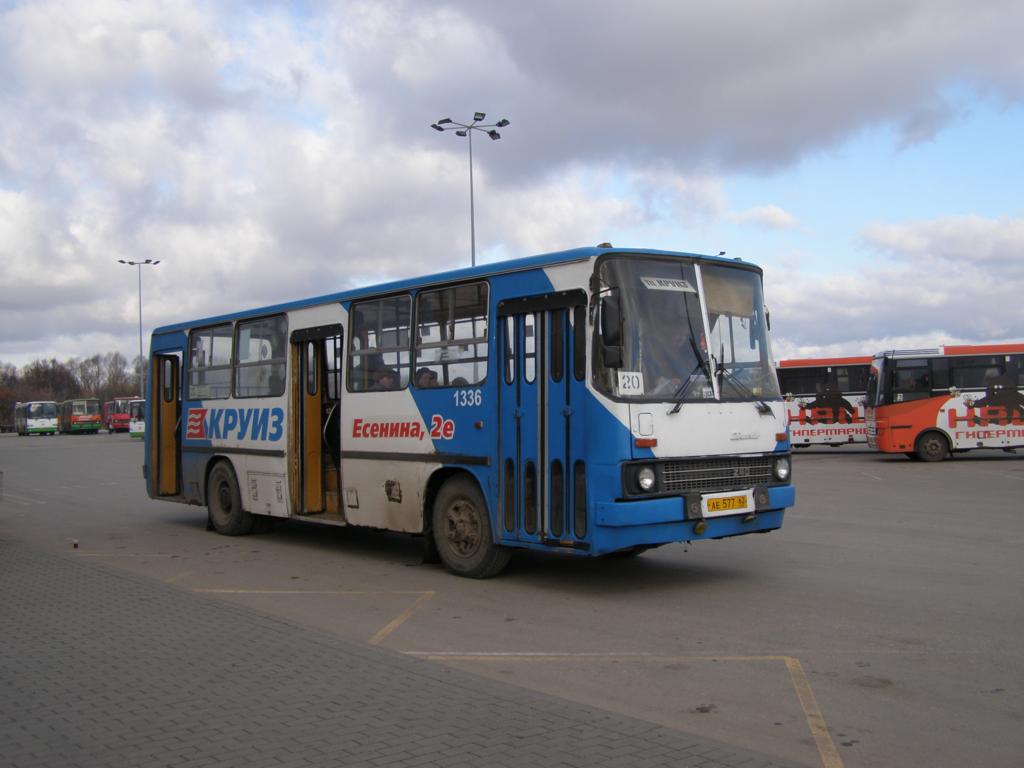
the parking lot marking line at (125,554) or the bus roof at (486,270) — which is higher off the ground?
the bus roof at (486,270)

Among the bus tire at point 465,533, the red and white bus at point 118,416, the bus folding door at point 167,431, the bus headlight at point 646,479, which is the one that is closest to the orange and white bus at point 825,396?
the bus folding door at point 167,431

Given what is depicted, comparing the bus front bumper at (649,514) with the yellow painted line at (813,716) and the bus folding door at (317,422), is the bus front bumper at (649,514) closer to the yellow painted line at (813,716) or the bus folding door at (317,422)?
the yellow painted line at (813,716)

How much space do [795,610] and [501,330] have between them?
3.66 m

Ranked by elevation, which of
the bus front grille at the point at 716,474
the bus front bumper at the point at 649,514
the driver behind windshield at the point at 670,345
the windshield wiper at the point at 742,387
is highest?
the driver behind windshield at the point at 670,345

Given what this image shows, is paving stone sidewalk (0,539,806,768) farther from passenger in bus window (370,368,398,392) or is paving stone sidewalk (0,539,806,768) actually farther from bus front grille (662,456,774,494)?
passenger in bus window (370,368,398,392)

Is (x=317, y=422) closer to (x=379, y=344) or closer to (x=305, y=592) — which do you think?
(x=379, y=344)

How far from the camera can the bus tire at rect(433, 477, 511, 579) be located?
30.9ft

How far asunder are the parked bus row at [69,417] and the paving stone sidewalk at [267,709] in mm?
75343

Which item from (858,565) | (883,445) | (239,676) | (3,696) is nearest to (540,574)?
(858,565)

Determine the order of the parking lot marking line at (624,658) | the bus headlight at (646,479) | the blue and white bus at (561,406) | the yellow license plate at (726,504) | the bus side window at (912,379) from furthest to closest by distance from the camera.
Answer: the bus side window at (912,379) < the yellow license plate at (726,504) < the blue and white bus at (561,406) < the bus headlight at (646,479) < the parking lot marking line at (624,658)

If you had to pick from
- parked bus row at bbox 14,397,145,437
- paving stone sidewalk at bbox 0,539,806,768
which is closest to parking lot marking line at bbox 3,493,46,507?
paving stone sidewalk at bbox 0,539,806,768

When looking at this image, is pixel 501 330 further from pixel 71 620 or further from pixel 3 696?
pixel 3 696

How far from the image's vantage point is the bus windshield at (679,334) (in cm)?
839

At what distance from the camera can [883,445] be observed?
27516 mm
